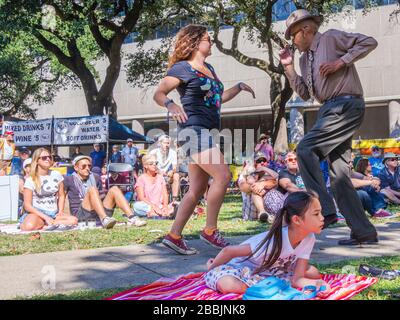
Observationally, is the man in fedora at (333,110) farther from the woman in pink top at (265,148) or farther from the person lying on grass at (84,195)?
the woman in pink top at (265,148)

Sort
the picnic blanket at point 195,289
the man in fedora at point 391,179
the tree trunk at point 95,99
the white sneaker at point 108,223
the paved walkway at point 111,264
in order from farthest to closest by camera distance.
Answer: the tree trunk at point 95,99 < the man in fedora at point 391,179 < the white sneaker at point 108,223 < the paved walkway at point 111,264 < the picnic blanket at point 195,289

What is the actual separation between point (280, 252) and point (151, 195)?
21.1 feet

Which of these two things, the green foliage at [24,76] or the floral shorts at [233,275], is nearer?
the floral shorts at [233,275]

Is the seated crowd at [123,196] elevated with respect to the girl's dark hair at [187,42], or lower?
lower

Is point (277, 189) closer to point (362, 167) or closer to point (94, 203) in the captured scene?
point (362, 167)

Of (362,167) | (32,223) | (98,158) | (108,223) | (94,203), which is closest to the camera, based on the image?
(108,223)

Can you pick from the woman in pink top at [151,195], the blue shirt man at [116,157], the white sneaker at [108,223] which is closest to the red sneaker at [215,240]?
the white sneaker at [108,223]

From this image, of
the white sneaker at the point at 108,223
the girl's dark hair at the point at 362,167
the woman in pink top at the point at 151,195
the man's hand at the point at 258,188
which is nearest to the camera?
the white sneaker at the point at 108,223

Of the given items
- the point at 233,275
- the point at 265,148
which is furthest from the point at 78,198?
the point at 265,148

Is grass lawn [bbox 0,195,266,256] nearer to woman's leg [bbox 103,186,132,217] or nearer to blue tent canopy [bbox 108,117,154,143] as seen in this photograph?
woman's leg [bbox 103,186,132,217]

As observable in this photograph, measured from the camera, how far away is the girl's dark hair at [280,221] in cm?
310

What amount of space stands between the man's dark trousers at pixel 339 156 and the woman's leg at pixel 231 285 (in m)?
1.78

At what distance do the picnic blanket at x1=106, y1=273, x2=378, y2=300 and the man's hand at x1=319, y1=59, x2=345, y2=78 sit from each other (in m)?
1.91

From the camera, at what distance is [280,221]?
312cm
